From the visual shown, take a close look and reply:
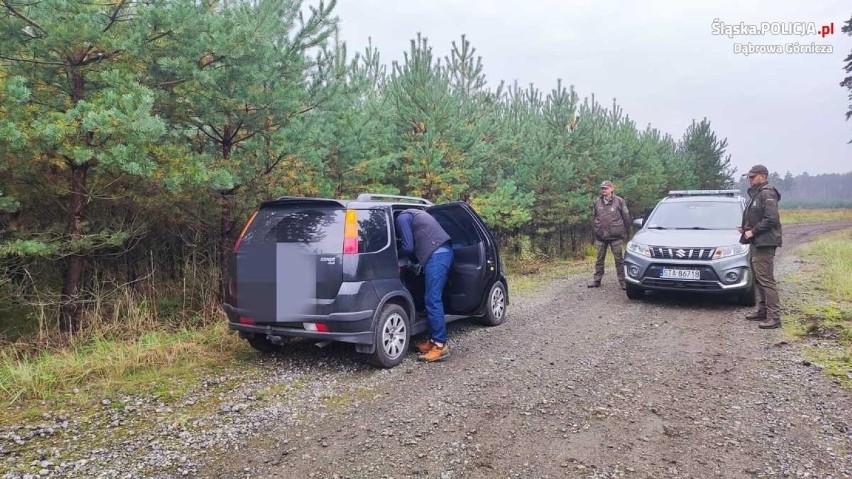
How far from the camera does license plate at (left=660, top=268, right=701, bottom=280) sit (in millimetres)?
7161

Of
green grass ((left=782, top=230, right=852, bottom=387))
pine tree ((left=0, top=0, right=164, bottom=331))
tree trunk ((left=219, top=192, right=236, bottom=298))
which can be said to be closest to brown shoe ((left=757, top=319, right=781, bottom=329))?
green grass ((left=782, top=230, right=852, bottom=387))

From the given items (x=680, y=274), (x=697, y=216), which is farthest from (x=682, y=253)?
(x=697, y=216)

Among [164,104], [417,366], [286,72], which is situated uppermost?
[286,72]

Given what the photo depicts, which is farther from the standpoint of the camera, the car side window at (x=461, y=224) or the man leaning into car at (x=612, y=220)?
the man leaning into car at (x=612, y=220)

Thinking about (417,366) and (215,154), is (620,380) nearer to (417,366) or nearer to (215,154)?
(417,366)

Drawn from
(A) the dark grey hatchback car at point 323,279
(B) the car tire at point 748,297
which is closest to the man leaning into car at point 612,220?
(B) the car tire at point 748,297

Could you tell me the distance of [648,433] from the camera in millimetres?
3312

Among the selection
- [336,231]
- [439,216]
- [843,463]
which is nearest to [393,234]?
[336,231]

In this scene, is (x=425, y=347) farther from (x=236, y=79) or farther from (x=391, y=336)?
(x=236, y=79)

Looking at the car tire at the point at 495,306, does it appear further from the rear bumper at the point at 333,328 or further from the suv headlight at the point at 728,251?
the suv headlight at the point at 728,251

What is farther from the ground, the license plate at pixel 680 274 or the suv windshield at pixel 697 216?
the suv windshield at pixel 697 216

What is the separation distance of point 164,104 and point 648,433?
5.99 m

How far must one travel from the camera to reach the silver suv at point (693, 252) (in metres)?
7.03

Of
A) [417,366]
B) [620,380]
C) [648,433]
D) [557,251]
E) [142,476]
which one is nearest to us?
[142,476]
